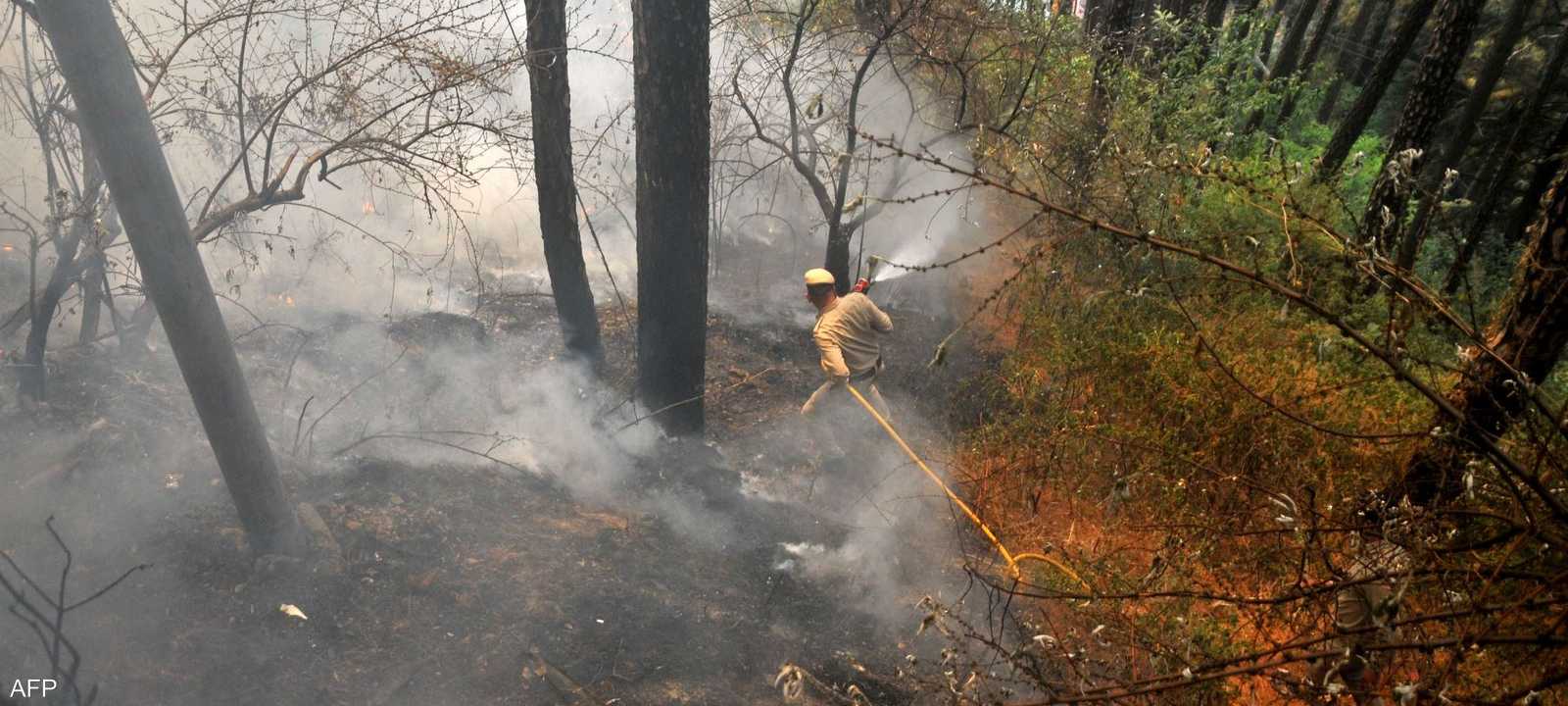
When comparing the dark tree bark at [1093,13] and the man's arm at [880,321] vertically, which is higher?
the dark tree bark at [1093,13]

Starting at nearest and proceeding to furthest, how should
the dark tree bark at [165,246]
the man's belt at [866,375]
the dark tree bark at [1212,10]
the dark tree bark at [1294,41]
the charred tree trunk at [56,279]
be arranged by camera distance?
the dark tree bark at [165,246], the charred tree trunk at [56,279], the man's belt at [866,375], the dark tree bark at [1212,10], the dark tree bark at [1294,41]

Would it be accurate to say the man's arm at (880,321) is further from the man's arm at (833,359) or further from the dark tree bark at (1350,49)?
the dark tree bark at (1350,49)

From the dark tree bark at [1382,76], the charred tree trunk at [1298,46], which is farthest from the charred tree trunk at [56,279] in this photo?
the charred tree trunk at [1298,46]

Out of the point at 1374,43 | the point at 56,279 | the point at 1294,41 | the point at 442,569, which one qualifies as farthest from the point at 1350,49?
the point at 56,279

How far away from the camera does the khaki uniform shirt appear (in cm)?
675

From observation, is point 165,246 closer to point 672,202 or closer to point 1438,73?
point 672,202

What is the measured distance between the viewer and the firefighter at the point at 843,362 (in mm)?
6816

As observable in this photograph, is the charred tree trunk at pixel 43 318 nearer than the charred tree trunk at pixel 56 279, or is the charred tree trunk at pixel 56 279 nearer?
the charred tree trunk at pixel 56 279

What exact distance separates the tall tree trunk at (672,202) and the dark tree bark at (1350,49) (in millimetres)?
18579

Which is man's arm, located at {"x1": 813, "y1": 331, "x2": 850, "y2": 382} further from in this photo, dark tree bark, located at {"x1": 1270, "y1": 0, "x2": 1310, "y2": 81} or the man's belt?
dark tree bark, located at {"x1": 1270, "y1": 0, "x2": 1310, "y2": 81}

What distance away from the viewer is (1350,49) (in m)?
21.4

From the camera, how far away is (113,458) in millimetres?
5336

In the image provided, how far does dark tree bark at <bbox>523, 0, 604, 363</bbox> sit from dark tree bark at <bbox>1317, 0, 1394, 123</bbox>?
18740 millimetres

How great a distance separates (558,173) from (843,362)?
2.95 meters
